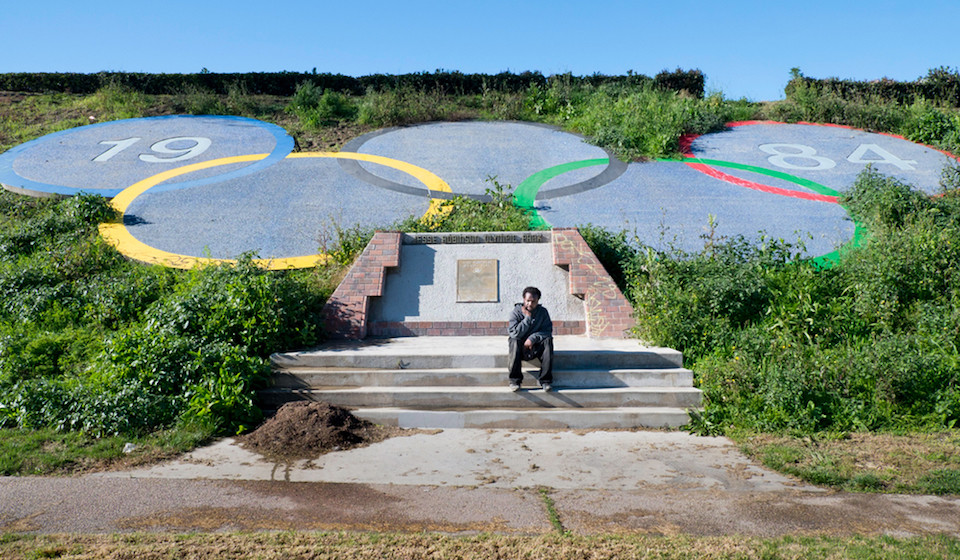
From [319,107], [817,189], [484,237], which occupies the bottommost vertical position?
[484,237]

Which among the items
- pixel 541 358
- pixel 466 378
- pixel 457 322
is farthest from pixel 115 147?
pixel 541 358

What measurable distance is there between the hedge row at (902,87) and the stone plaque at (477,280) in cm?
1434

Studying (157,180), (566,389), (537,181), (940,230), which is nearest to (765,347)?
(566,389)

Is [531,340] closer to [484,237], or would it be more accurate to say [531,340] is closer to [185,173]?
[484,237]

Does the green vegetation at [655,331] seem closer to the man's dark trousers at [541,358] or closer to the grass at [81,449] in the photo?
the grass at [81,449]

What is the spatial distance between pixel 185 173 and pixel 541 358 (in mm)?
9815

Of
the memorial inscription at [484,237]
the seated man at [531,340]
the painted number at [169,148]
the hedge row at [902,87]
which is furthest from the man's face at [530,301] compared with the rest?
the hedge row at [902,87]

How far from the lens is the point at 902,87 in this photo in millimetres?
20484

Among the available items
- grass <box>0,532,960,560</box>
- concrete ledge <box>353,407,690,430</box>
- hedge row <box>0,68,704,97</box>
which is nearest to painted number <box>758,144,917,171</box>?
hedge row <box>0,68,704,97</box>

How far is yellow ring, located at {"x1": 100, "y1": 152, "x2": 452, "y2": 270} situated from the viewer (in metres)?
10.9

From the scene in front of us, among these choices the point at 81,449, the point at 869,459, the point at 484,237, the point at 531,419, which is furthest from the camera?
the point at 484,237

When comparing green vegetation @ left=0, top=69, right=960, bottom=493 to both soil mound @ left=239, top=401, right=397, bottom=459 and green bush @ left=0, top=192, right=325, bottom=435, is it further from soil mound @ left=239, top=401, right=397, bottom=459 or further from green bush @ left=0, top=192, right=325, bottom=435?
soil mound @ left=239, top=401, right=397, bottom=459

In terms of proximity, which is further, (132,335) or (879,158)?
(879,158)

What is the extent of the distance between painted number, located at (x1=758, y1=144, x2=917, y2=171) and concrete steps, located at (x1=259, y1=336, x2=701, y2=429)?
881 centimetres
